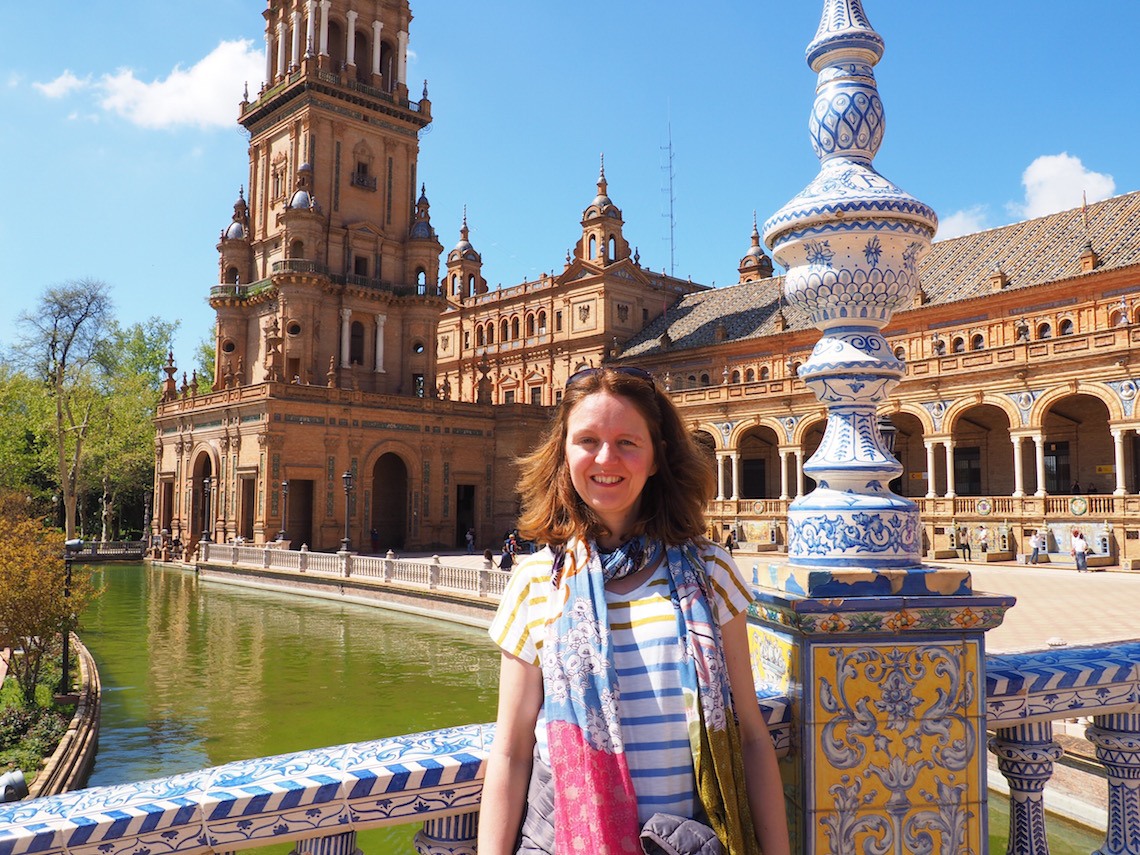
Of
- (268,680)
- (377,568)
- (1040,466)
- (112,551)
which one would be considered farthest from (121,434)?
(1040,466)

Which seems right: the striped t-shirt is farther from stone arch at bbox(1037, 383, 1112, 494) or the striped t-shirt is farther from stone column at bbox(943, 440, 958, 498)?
stone arch at bbox(1037, 383, 1112, 494)

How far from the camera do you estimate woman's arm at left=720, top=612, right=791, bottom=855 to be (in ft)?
6.53

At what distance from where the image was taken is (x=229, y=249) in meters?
44.9

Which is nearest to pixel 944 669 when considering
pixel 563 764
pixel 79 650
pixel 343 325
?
pixel 563 764

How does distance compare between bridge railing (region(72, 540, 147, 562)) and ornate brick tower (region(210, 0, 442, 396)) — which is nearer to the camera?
bridge railing (region(72, 540, 147, 562))

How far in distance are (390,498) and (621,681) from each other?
133 ft

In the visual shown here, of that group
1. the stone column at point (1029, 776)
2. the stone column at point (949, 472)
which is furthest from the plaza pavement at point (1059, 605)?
the stone column at point (1029, 776)

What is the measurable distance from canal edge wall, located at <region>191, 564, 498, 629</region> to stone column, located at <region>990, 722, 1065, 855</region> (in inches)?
599

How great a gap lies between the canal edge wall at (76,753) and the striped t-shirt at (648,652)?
748 centimetres

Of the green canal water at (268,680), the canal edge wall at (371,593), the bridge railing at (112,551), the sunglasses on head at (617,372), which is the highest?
the sunglasses on head at (617,372)

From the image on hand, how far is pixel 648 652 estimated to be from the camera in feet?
6.57

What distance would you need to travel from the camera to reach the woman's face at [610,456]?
7.27 ft

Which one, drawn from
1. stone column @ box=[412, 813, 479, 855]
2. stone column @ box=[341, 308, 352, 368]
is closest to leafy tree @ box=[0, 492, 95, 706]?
stone column @ box=[412, 813, 479, 855]

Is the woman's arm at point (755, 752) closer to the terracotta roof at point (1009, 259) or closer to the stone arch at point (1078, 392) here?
the terracotta roof at point (1009, 259)
